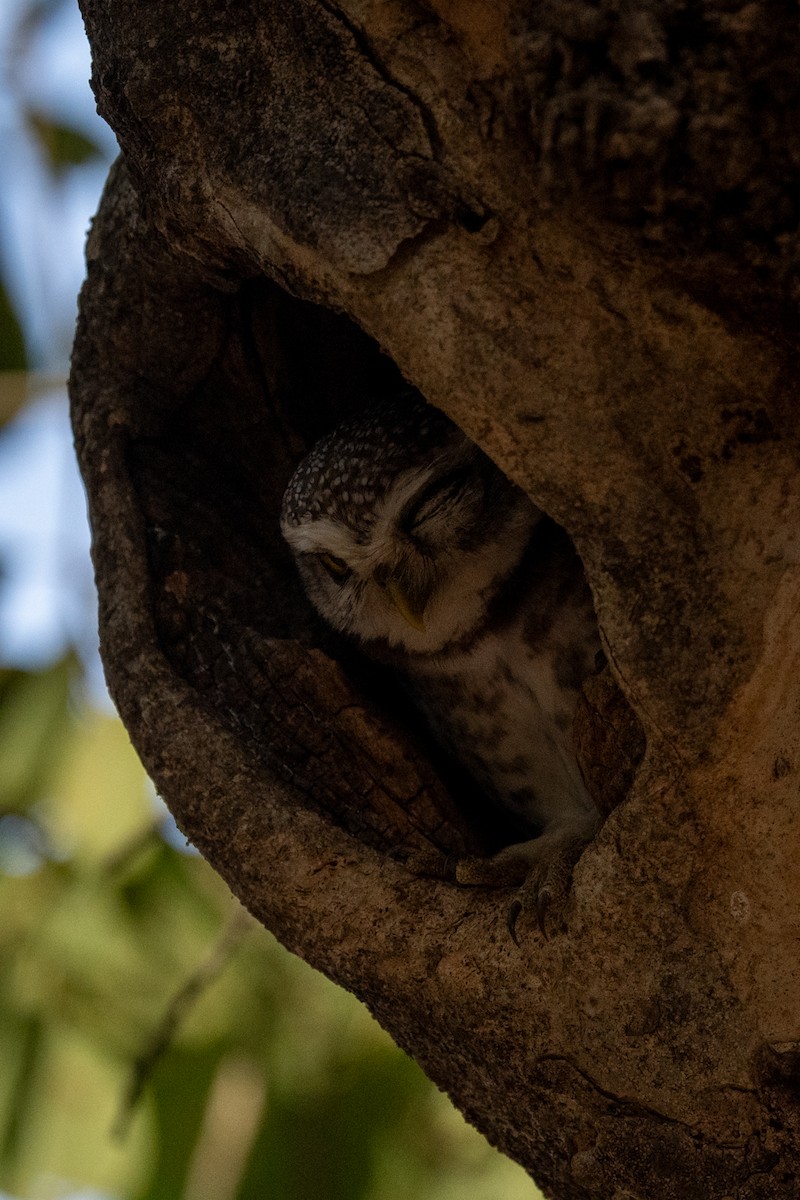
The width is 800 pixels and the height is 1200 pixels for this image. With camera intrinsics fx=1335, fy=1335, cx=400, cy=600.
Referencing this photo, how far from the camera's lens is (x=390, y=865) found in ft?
7.47

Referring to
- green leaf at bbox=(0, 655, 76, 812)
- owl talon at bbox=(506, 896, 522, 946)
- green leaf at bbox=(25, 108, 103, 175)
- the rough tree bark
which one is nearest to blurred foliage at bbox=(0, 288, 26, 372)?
green leaf at bbox=(25, 108, 103, 175)

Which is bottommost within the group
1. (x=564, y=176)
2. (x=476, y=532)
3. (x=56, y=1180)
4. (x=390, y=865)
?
(x=56, y=1180)

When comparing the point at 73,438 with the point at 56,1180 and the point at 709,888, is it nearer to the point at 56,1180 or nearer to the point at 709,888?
the point at 709,888

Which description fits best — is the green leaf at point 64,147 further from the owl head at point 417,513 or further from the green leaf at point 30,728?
the owl head at point 417,513

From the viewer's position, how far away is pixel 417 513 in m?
2.89

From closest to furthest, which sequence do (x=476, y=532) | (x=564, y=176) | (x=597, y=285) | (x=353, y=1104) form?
(x=564, y=176) < (x=597, y=285) < (x=476, y=532) < (x=353, y=1104)

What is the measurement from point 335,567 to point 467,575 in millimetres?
317

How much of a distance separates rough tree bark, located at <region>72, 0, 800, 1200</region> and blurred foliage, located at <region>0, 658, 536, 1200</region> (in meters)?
1.34

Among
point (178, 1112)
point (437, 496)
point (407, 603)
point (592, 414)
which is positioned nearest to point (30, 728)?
point (178, 1112)

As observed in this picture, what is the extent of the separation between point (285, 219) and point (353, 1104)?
247 centimetres

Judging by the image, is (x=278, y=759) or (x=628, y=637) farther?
(x=278, y=759)

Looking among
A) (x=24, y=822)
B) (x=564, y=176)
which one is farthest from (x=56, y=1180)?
(x=564, y=176)

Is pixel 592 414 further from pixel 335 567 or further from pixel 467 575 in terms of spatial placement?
pixel 335 567

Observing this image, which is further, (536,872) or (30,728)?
(30,728)
